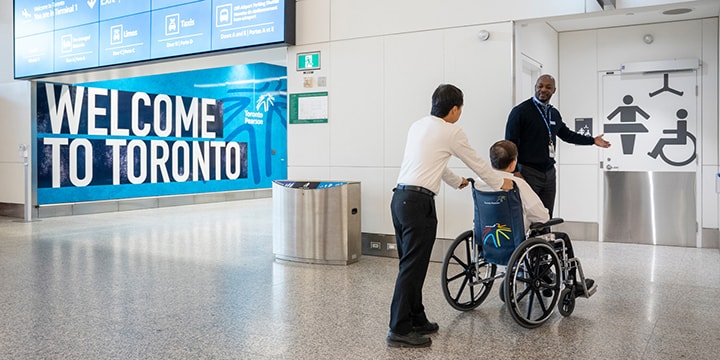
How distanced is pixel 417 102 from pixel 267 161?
29.5 ft

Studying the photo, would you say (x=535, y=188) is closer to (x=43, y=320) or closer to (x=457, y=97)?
(x=457, y=97)

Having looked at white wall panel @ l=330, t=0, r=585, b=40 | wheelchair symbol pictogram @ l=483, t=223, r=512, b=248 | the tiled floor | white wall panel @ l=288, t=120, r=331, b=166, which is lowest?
the tiled floor

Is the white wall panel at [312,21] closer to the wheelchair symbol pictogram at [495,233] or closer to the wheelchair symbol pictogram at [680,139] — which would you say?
the wheelchair symbol pictogram at [495,233]

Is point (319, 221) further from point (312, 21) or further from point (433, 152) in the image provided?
point (433, 152)

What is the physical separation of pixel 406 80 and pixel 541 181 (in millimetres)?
1752

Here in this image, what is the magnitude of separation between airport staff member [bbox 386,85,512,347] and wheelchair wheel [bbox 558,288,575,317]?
972mm

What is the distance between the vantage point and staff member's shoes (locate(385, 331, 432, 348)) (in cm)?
295

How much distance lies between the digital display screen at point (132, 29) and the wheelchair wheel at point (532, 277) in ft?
11.8

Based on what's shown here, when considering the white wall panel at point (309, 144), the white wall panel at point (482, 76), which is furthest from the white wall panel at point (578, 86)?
the white wall panel at point (309, 144)

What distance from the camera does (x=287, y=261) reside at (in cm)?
544

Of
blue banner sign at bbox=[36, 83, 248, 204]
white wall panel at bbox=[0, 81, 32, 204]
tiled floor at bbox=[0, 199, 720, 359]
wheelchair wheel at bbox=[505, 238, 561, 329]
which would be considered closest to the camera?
tiled floor at bbox=[0, 199, 720, 359]

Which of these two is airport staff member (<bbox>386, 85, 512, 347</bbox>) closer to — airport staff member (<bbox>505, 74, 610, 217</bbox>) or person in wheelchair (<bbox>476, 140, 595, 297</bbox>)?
person in wheelchair (<bbox>476, 140, 595, 297</bbox>)

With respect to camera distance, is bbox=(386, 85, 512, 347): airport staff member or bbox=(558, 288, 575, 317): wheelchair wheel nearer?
bbox=(386, 85, 512, 347): airport staff member

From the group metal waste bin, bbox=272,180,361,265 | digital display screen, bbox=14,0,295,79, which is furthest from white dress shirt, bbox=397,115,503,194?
digital display screen, bbox=14,0,295,79
